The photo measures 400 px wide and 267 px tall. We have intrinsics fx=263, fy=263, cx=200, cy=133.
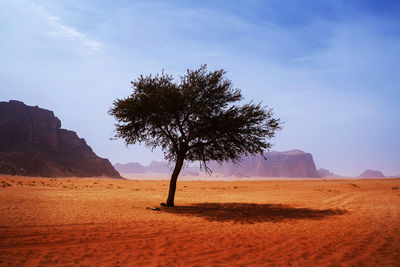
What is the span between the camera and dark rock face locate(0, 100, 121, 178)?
10228cm

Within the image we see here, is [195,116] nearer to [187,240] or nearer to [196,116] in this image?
[196,116]

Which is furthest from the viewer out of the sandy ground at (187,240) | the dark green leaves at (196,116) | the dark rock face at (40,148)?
the dark rock face at (40,148)

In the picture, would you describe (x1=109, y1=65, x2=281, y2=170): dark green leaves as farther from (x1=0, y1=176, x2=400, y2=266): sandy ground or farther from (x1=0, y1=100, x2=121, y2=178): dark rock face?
(x1=0, y1=100, x2=121, y2=178): dark rock face

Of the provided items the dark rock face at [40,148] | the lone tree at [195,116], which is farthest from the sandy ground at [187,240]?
the dark rock face at [40,148]

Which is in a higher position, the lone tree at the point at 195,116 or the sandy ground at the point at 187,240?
the lone tree at the point at 195,116

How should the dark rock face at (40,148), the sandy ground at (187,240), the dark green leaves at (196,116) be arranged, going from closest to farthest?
1. the sandy ground at (187,240)
2. the dark green leaves at (196,116)
3. the dark rock face at (40,148)

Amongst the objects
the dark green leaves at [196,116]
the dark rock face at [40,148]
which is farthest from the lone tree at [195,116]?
the dark rock face at [40,148]

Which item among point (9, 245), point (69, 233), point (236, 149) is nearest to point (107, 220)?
point (69, 233)

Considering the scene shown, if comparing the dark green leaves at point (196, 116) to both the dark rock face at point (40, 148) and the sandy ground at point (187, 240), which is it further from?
the dark rock face at point (40, 148)

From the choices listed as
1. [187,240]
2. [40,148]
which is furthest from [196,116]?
[40,148]

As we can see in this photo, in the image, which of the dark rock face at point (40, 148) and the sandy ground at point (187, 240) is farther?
the dark rock face at point (40, 148)

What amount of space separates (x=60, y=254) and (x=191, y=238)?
183 inches

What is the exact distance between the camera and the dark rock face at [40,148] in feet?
336

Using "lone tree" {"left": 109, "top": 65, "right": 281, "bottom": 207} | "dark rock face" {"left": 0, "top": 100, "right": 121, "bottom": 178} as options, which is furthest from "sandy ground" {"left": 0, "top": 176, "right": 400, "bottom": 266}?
"dark rock face" {"left": 0, "top": 100, "right": 121, "bottom": 178}
